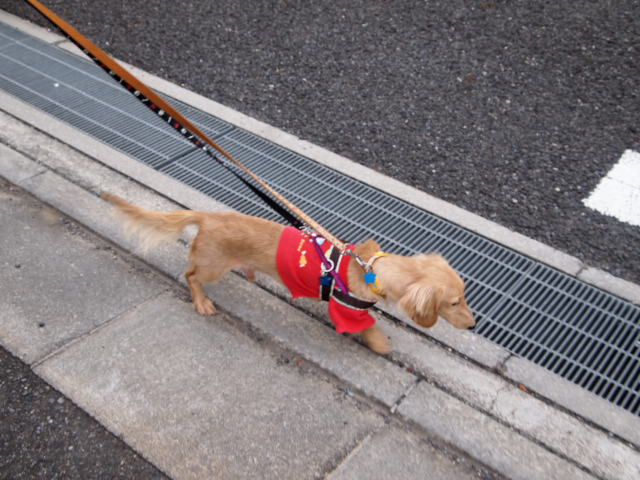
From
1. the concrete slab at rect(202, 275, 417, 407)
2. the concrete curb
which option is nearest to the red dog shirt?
the concrete slab at rect(202, 275, 417, 407)

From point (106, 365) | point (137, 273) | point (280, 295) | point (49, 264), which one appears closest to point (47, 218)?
point (49, 264)

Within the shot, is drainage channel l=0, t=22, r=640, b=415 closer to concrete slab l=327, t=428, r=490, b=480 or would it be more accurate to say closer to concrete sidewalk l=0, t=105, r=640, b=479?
concrete sidewalk l=0, t=105, r=640, b=479

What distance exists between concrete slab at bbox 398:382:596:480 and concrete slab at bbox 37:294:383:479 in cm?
25

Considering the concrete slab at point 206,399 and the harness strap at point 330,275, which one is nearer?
the concrete slab at point 206,399

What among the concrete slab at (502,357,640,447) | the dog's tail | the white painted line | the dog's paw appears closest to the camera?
the concrete slab at (502,357,640,447)

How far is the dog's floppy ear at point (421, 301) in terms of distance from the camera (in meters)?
2.54

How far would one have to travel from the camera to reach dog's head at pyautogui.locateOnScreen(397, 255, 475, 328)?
2.55 metres

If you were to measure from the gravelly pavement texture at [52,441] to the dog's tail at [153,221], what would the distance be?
2.99 feet

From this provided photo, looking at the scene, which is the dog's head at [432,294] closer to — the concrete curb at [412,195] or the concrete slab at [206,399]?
the concrete slab at [206,399]

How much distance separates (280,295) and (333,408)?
82 cm

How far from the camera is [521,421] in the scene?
2797 millimetres

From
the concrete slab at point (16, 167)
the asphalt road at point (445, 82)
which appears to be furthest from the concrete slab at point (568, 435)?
the concrete slab at point (16, 167)

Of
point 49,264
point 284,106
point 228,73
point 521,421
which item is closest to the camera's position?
point 521,421

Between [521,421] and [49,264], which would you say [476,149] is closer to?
[521,421]
